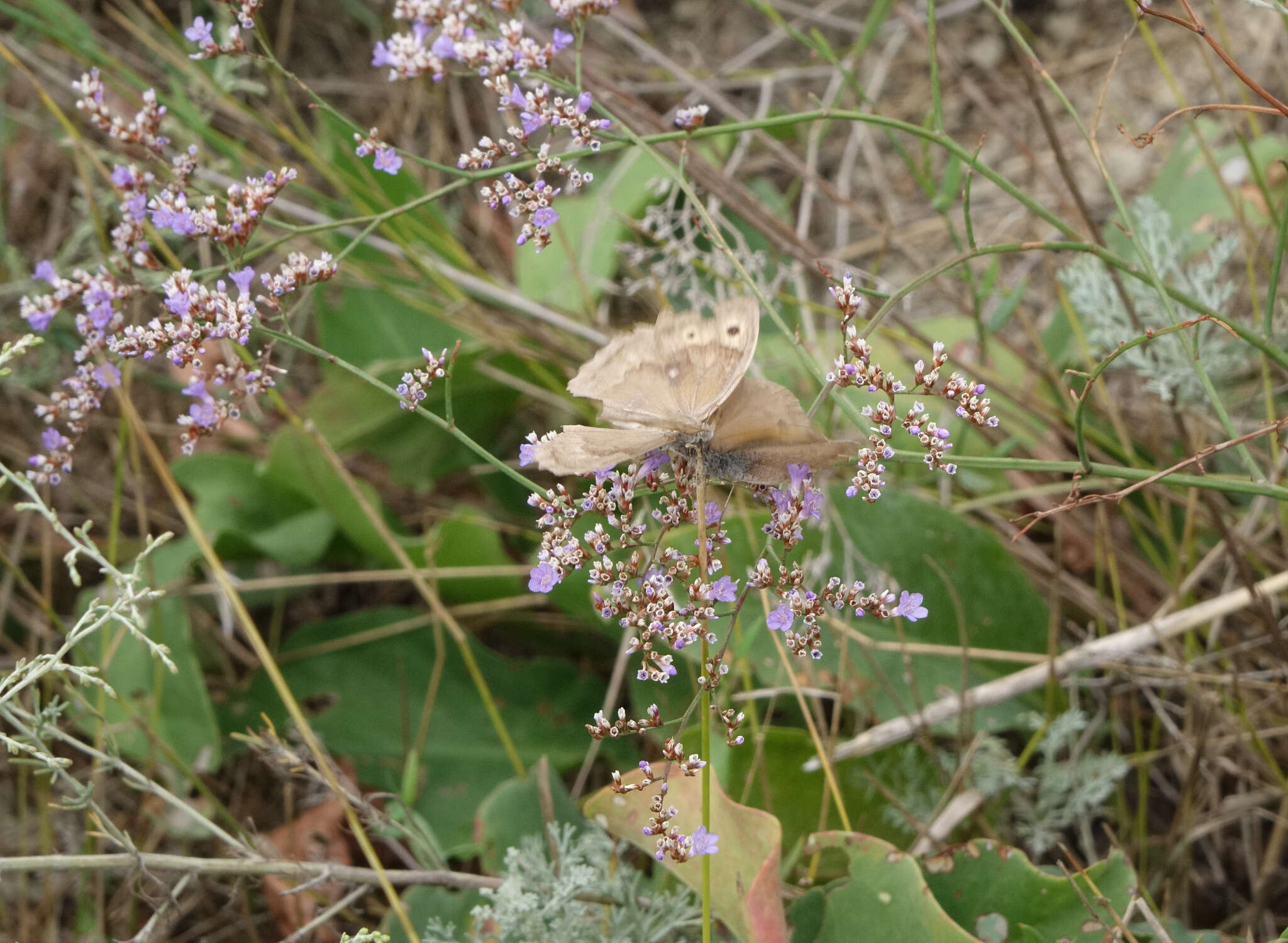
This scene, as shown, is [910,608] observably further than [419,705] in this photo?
No

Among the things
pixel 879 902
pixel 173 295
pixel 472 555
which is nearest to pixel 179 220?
pixel 173 295

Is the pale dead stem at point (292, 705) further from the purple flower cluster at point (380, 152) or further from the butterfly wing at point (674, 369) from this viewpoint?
the purple flower cluster at point (380, 152)

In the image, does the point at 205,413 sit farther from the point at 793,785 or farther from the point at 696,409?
the point at 793,785

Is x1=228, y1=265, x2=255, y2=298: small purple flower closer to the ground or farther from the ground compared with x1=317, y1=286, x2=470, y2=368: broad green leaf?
closer to the ground

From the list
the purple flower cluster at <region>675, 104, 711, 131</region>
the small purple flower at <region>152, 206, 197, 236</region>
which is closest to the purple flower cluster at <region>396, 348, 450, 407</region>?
the small purple flower at <region>152, 206, 197, 236</region>

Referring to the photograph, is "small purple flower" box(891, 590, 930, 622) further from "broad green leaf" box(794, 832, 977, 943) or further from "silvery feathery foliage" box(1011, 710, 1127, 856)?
"silvery feathery foliage" box(1011, 710, 1127, 856)

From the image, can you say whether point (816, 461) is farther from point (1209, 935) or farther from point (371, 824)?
point (1209, 935)
